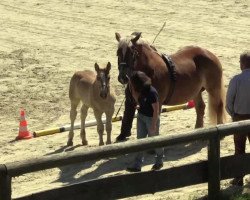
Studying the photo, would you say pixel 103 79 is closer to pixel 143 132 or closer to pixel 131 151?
pixel 143 132

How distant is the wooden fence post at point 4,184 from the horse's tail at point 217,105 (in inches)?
210

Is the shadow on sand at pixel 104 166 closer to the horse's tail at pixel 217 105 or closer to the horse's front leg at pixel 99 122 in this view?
the horse's front leg at pixel 99 122

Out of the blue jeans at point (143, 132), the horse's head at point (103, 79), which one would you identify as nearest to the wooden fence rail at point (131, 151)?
the blue jeans at point (143, 132)

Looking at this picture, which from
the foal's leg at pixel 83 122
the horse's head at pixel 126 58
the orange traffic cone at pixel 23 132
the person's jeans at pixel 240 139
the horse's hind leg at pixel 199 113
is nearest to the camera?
the person's jeans at pixel 240 139

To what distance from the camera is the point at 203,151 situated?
35.1 ft

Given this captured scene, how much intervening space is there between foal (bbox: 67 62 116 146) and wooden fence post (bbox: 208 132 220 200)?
8.82 ft

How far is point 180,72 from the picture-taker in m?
10.8

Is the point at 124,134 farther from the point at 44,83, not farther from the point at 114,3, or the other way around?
the point at 114,3

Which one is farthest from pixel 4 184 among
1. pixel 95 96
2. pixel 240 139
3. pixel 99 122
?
pixel 99 122

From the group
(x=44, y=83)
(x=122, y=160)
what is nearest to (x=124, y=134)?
(x=122, y=160)

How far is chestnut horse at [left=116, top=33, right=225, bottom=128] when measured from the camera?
33.1ft

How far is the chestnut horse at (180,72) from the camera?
1008 centimetres

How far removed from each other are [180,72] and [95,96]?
1.38 m

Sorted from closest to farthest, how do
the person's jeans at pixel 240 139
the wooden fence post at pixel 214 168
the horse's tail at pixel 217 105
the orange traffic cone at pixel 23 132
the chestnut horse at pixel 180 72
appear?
the wooden fence post at pixel 214 168
the person's jeans at pixel 240 139
the chestnut horse at pixel 180 72
the horse's tail at pixel 217 105
the orange traffic cone at pixel 23 132
